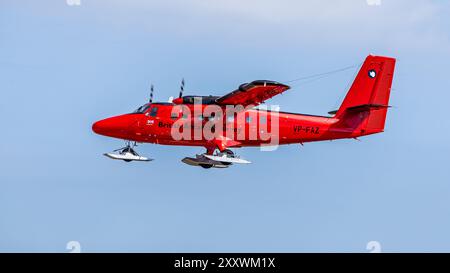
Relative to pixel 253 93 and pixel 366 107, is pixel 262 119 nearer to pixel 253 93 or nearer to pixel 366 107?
pixel 253 93

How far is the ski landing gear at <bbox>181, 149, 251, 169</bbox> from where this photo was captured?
3578 cm

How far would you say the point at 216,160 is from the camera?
3584cm

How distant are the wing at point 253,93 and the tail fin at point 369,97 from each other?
402 cm

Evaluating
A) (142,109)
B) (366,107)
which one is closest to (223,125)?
(142,109)

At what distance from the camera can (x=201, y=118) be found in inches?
1421

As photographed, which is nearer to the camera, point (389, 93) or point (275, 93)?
point (275, 93)

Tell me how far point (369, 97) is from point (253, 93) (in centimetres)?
589

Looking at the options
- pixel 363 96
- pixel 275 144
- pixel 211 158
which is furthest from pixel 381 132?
pixel 211 158

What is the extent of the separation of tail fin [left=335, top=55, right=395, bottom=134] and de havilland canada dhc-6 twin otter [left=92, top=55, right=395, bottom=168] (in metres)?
0.04

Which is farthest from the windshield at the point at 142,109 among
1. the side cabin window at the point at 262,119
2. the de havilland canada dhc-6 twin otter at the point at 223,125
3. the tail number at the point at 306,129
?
the tail number at the point at 306,129

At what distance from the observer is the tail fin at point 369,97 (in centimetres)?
3753

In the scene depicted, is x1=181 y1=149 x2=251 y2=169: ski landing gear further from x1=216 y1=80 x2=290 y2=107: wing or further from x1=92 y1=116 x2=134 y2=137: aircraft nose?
x1=92 y1=116 x2=134 y2=137: aircraft nose

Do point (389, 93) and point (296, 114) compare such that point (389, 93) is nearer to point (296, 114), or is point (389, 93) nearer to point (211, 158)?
point (296, 114)

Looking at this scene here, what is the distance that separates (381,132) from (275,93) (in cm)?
552
